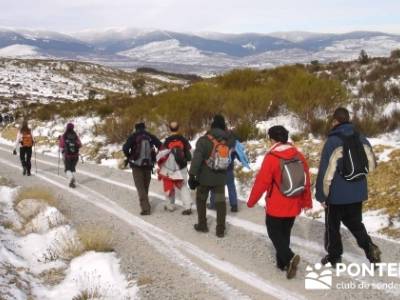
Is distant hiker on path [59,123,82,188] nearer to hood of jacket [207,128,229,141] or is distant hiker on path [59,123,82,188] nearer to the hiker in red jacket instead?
hood of jacket [207,128,229,141]

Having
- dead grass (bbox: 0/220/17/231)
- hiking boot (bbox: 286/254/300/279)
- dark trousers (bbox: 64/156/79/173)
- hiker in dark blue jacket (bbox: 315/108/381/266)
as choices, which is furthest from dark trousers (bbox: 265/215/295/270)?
dark trousers (bbox: 64/156/79/173)

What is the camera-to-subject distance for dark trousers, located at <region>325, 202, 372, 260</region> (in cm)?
604

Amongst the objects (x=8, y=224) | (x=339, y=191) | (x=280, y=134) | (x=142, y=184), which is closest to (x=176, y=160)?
(x=142, y=184)

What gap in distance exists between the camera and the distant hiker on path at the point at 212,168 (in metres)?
7.67

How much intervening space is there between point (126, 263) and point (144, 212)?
273cm

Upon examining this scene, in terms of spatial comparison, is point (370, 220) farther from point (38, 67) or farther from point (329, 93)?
point (38, 67)

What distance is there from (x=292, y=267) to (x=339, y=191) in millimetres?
1061

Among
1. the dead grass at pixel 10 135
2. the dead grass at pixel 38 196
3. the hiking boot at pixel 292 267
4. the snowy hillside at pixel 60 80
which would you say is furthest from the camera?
the snowy hillside at pixel 60 80

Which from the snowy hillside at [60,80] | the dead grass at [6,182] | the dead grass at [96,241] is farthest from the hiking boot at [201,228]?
the snowy hillside at [60,80]

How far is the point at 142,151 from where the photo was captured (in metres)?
9.59

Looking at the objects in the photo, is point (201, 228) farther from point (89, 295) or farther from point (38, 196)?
point (38, 196)

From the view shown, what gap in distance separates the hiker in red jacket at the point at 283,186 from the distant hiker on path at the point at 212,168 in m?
1.75

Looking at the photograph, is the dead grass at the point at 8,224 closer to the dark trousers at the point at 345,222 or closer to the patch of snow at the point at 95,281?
the patch of snow at the point at 95,281

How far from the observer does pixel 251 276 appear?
6.18m
